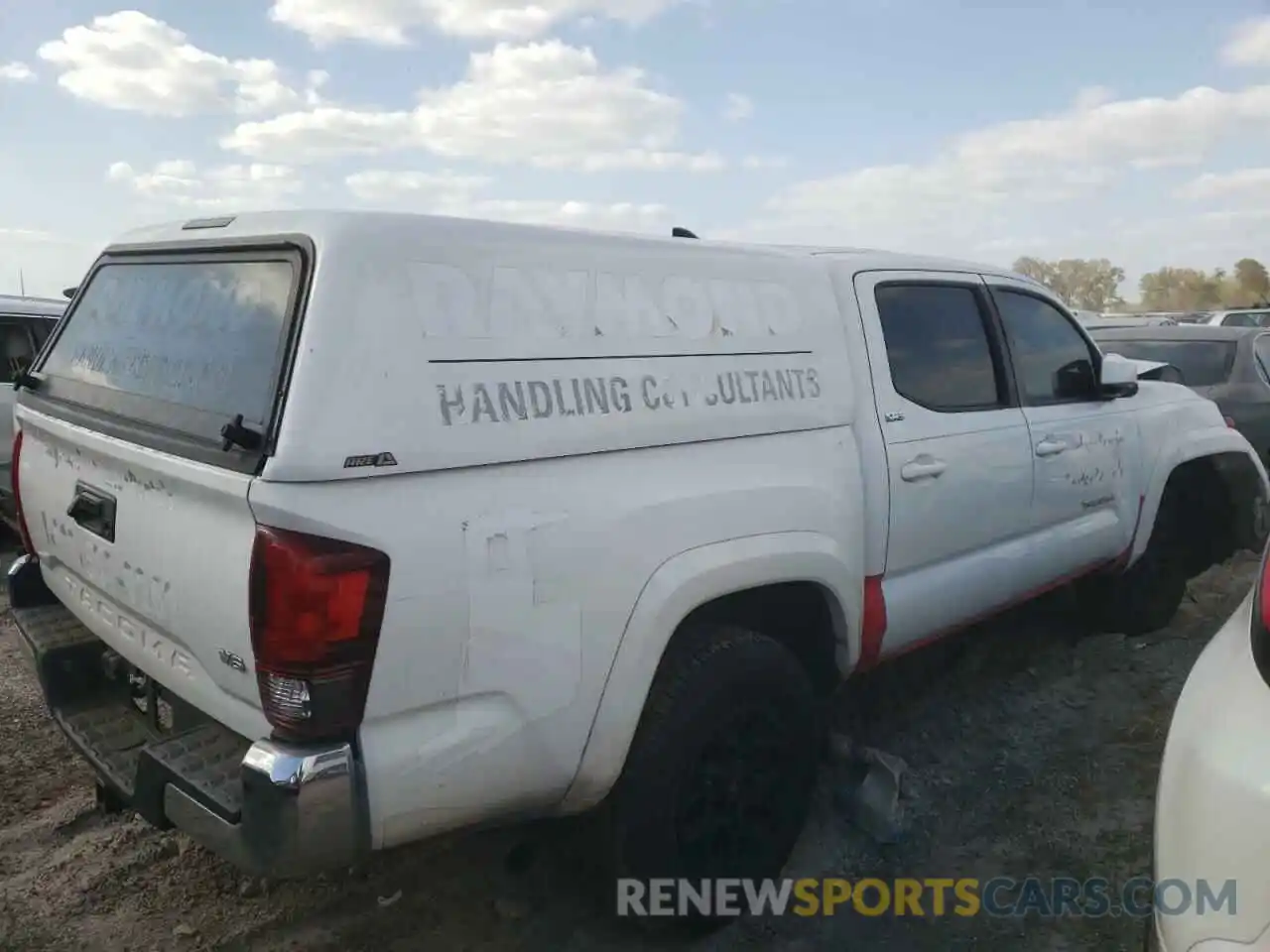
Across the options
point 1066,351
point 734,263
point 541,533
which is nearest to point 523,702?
point 541,533

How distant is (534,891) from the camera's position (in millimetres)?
2906

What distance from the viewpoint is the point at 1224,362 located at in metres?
7.19

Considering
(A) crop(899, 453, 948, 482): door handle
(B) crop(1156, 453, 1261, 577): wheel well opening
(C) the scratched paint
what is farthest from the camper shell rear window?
(B) crop(1156, 453, 1261, 577): wheel well opening

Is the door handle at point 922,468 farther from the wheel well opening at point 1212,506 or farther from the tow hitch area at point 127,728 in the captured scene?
the wheel well opening at point 1212,506

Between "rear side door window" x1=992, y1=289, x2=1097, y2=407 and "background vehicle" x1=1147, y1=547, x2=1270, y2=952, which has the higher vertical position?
"rear side door window" x1=992, y1=289, x2=1097, y2=407

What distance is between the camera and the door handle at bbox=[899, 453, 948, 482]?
3.13 meters

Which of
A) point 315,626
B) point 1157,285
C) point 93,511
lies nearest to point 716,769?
point 315,626

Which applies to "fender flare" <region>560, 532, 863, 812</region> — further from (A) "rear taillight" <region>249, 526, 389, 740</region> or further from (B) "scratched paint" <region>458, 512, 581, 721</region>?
(A) "rear taillight" <region>249, 526, 389, 740</region>

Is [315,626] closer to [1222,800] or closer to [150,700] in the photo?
[150,700]

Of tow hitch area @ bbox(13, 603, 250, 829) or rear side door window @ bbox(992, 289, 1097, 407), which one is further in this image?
rear side door window @ bbox(992, 289, 1097, 407)

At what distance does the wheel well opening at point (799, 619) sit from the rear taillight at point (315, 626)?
1122mm

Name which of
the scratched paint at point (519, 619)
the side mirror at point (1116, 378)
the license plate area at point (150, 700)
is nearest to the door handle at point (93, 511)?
the license plate area at point (150, 700)

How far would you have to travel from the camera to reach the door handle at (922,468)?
3.13 meters

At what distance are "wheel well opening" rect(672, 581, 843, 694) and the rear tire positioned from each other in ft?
0.50
